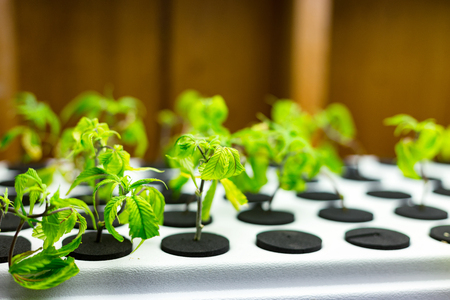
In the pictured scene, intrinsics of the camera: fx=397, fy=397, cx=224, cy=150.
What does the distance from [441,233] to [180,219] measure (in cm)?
69

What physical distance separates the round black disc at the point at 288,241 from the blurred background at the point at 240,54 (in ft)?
5.54

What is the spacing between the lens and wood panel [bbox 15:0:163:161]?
2482 mm

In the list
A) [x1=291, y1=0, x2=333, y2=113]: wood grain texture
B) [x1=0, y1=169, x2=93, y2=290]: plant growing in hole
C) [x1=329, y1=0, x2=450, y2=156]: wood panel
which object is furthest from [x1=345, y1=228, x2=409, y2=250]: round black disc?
[x1=329, y1=0, x2=450, y2=156]: wood panel

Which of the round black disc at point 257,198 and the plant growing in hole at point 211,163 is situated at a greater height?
the plant growing in hole at point 211,163

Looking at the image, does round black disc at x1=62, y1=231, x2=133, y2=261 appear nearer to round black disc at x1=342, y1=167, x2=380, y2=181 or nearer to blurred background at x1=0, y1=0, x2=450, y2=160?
round black disc at x1=342, y1=167, x2=380, y2=181

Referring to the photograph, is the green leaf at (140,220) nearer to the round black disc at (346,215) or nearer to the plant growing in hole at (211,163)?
the plant growing in hole at (211,163)

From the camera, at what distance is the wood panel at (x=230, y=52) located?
104 inches

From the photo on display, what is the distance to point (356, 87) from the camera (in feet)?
9.63

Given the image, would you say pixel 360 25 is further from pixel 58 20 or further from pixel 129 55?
pixel 58 20

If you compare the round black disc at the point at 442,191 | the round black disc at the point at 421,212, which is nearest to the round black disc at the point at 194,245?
the round black disc at the point at 421,212

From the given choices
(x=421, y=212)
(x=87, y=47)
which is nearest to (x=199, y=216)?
(x=421, y=212)

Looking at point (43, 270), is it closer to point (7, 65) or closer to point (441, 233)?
point (441, 233)

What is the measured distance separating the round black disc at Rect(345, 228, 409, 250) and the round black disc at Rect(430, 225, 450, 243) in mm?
86

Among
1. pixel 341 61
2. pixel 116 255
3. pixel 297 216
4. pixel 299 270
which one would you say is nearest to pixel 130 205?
pixel 116 255
